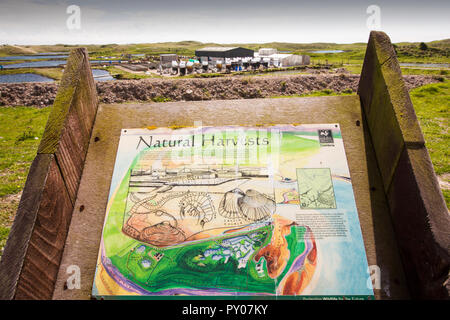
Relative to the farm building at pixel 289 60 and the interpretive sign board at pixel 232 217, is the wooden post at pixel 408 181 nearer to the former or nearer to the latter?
the interpretive sign board at pixel 232 217

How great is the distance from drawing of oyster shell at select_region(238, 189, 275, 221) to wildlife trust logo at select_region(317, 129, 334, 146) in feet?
3.55

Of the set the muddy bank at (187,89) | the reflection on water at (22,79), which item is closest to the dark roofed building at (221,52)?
the reflection on water at (22,79)

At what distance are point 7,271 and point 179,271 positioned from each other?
5.06 ft

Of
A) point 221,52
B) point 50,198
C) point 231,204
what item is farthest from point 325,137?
point 221,52

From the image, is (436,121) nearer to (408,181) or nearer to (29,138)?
(408,181)

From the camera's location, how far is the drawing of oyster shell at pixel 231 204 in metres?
2.99

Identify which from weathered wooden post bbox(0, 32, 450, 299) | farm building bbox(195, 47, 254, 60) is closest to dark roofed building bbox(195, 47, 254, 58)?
farm building bbox(195, 47, 254, 60)

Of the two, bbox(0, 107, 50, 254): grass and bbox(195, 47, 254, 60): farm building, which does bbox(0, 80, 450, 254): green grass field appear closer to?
bbox(0, 107, 50, 254): grass

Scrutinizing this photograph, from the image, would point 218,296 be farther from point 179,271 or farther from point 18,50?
point 18,50

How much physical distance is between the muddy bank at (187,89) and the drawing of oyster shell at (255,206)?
404 inches

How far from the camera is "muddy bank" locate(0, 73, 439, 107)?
12.9m

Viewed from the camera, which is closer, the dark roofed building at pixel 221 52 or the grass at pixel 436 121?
the grass at pixel 436 121

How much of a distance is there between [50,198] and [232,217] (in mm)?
1963

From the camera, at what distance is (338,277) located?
259 centimetres
